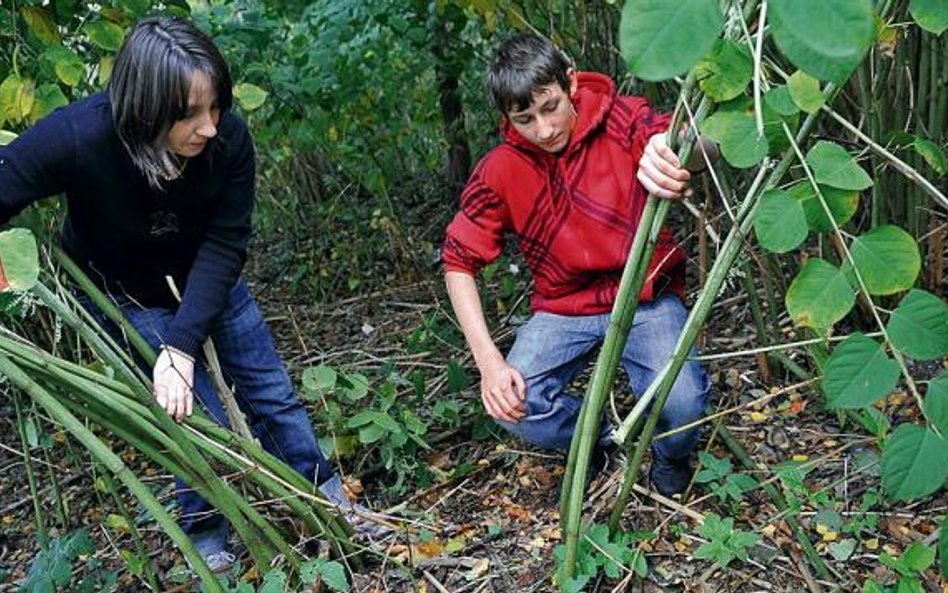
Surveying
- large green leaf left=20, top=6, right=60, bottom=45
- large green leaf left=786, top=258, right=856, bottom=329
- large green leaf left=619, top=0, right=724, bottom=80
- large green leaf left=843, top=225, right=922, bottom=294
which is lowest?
large green leaf left=786, top=258, right=856, bottom=329

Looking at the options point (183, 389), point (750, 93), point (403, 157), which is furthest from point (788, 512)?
point (403, 157)

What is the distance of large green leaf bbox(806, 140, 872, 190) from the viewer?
111 cm

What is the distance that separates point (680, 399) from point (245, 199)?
3.08ft

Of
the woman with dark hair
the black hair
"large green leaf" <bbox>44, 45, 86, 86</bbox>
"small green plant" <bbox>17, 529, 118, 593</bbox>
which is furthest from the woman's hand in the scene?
"large green leaf" <bbox>44, 45, 86, 86</bbox>

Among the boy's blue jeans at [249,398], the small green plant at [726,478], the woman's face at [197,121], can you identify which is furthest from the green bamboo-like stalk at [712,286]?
the woman's face at [197,121]

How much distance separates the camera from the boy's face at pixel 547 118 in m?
1.89

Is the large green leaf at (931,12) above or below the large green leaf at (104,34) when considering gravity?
above

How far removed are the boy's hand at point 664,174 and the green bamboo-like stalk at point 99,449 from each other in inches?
34.9

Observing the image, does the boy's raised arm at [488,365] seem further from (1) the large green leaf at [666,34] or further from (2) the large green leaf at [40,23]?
(1) the large green leaf at [666,34]

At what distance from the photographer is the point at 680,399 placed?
6.28 ft

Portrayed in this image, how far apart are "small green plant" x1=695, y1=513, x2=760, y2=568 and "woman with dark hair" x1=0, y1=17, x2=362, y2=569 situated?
706mm

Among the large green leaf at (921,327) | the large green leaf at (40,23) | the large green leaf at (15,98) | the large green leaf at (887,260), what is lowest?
the large green leaf at (921,327)

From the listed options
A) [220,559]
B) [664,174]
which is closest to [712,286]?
[664,174]

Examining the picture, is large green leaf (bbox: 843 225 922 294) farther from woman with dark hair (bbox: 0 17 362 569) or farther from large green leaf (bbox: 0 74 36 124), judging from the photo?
large green leaf (bbox: 0 74 36 124)
